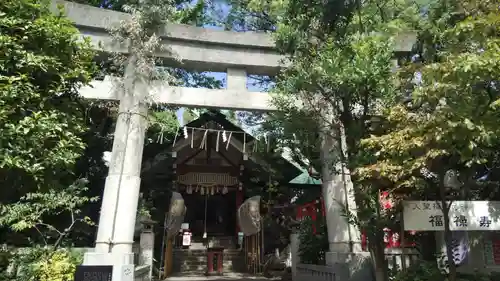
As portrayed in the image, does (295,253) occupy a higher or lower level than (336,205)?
lower

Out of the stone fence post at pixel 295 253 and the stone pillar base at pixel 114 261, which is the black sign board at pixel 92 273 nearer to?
the stone pillar base at pixel 114 261

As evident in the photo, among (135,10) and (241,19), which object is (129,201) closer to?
(135,10)

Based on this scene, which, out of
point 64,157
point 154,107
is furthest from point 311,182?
point 64,157

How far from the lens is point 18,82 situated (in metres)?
7.00

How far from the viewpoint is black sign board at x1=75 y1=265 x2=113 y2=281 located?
657 cm

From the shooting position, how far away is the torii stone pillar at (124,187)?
8.47 meters

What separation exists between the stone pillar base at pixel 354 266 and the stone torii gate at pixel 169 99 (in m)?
0.14

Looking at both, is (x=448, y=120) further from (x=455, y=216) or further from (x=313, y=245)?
(x=313, y=245)

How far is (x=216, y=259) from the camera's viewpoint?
49.2 feet

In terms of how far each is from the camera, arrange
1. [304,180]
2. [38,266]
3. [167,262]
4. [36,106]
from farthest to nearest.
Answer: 1. [304,180]
2. [167,262]
3. [38,266]
4. [36,106]

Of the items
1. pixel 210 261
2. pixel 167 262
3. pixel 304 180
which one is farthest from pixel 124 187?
pixel 304 180

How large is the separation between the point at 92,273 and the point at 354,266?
576cm

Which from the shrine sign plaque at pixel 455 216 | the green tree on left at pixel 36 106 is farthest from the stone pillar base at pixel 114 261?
the shrine sign plaque at pixel 455 216

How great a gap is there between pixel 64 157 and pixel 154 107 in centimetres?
338
